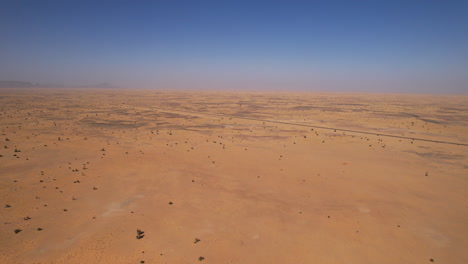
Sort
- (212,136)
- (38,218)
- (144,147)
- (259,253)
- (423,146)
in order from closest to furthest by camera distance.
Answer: (259,253)
(38,218)
(144,147)
(423,146)
(212,136)

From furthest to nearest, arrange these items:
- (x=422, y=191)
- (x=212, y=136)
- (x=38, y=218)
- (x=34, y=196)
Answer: (x=212, y=136) < (x=422, y=191) < (x=34, y=196) < (x=38, y=218)

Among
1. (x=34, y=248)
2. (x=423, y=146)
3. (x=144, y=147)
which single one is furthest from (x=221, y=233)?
(x=423, y=146)

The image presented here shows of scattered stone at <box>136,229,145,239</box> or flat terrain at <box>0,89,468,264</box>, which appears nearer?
flat terrain at <box>0,89,468,264</box>

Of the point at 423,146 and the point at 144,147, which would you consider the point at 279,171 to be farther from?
the point at 423,146

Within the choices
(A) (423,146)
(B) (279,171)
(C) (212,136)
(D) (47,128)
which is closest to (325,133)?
(A) (423,146)

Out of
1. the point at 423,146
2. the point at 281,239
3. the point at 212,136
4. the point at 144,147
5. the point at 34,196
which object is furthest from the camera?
the point at 212,136

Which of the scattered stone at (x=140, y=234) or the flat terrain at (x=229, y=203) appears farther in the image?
the scattered stone at (x=140, y=234)

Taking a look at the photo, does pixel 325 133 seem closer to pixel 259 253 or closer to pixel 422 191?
pixel 422 191

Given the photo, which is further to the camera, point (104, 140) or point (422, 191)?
point (104, 140)

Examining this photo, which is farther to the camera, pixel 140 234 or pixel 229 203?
pixel 229 203
